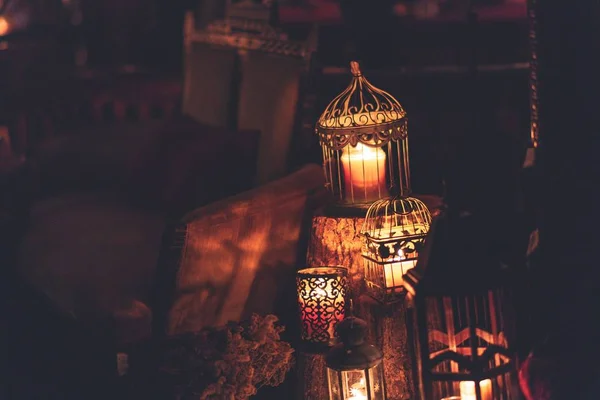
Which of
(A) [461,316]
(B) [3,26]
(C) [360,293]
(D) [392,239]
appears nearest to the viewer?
(A) [461,316]

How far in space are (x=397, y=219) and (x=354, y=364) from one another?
55 cm

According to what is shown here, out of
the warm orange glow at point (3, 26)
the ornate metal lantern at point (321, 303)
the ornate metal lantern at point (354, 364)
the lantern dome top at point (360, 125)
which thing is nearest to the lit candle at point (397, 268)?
the ornate metal lantern at point (321, 303)

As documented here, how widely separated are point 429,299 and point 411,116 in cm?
182

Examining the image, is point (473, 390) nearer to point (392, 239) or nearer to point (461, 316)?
point (461, 316)

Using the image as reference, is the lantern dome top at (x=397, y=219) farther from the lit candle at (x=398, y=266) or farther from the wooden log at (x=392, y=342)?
the wooden log at (x=392, y=342)

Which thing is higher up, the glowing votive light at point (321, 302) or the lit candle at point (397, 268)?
the lit candle at point (397, 268)

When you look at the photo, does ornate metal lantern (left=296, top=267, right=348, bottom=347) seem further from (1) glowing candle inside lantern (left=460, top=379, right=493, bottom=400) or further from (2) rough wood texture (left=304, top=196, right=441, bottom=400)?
(1) glowing candle inside lantern (left=460, top=379, right=493, bottom=400)

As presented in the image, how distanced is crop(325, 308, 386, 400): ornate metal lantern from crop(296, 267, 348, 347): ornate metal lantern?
0.25 m

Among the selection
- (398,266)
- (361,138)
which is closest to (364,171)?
(361,138)

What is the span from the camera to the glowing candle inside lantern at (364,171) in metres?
3.03

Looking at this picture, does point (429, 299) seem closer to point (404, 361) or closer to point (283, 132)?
point (404, 361)

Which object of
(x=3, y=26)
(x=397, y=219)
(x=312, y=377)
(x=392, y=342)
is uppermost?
(x=3, y=26)

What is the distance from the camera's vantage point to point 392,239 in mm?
2713

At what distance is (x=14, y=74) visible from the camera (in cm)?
599
